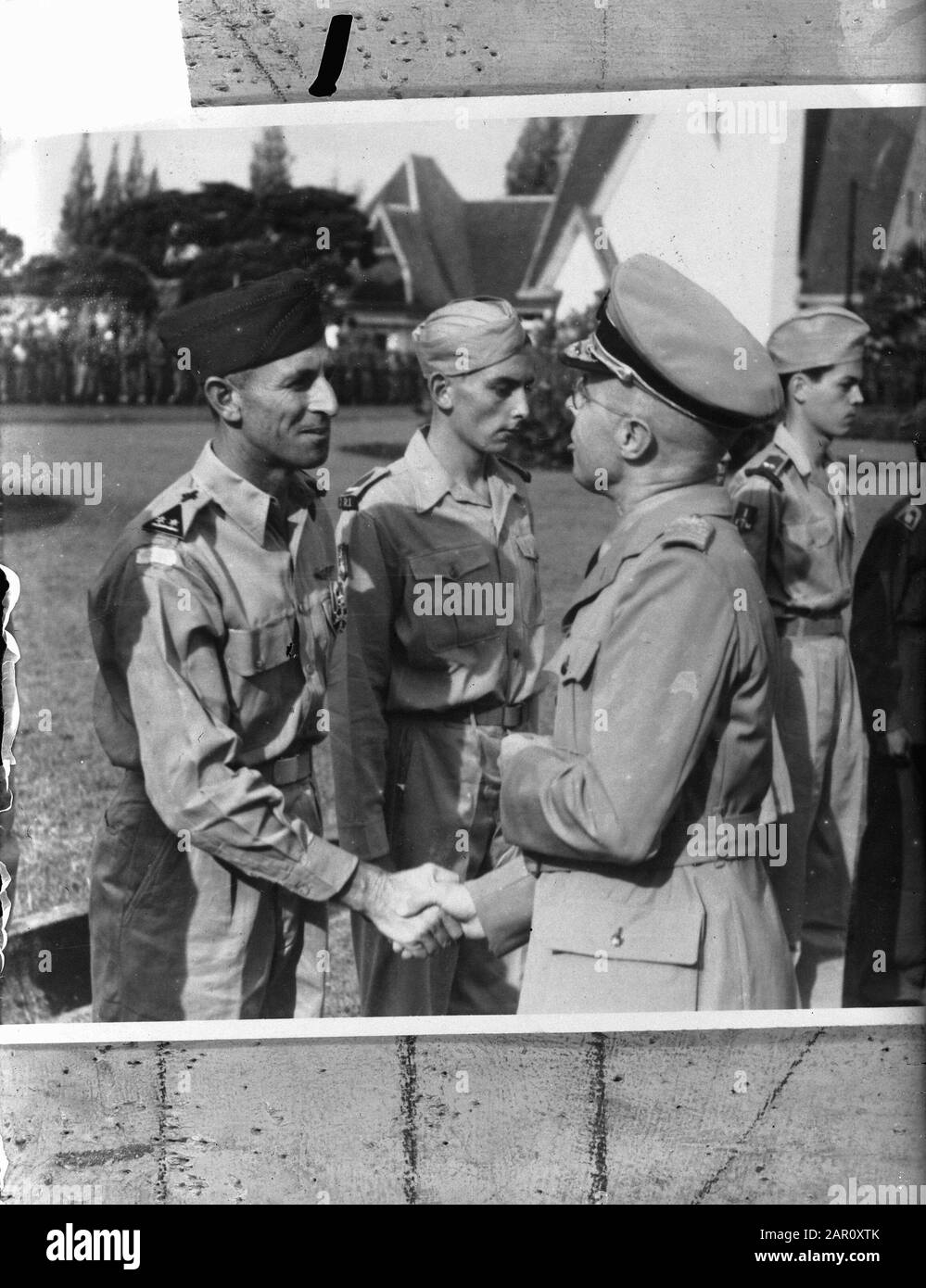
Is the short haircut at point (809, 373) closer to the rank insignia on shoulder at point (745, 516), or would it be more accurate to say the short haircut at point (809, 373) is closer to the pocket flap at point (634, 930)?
the rank insignia on shoulder at point (745, 516)

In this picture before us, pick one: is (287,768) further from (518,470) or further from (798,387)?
(798,387)

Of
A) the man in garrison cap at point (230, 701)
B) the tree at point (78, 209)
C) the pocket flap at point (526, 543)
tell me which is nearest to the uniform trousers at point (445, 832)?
the man in garrison cap at point (230, 701)

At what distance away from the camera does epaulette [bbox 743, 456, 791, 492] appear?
4012 mm

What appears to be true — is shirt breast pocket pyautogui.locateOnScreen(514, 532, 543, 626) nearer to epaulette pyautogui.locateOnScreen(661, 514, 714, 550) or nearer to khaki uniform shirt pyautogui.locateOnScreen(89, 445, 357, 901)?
khaki uniform shirt pyautogui.locateOnScreen(89, 445, 357, 901)

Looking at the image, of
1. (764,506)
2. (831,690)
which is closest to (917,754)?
(831,690)

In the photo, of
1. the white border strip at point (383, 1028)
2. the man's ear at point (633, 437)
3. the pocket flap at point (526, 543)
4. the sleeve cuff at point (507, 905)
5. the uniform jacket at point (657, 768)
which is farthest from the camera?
the pocket flap at point (526, 543)

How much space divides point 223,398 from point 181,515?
12.9 inches

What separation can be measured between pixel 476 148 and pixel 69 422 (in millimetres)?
1299

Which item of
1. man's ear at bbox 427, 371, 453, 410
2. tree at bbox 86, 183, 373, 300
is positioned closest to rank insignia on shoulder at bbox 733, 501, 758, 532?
man's ear at bbox 427, 371, 453, 410

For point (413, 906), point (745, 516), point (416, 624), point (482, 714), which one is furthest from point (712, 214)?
point (413, 906)

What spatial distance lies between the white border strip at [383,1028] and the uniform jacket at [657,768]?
11.0 inches

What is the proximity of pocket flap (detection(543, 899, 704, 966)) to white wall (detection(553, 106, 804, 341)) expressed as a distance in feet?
5.08

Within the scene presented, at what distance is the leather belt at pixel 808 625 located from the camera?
3984 mm
